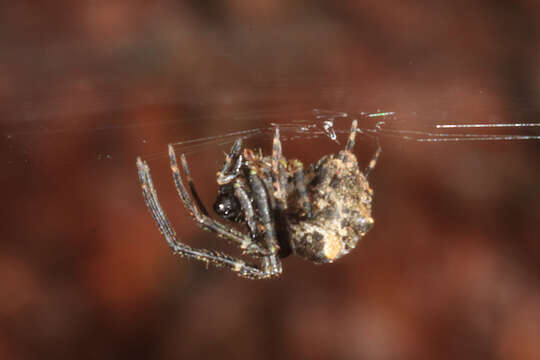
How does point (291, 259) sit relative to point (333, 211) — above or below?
below

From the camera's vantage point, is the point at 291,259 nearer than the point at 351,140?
No

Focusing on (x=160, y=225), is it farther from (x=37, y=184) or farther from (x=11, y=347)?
(x=11, y=347)

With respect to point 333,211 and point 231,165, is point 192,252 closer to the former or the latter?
point 231,165

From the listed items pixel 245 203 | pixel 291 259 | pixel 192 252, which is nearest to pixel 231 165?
pixel 245 203

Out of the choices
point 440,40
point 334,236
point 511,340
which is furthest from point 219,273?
point 440,40

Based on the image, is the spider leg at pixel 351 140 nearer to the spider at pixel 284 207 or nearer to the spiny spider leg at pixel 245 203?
the spider at pixel 284 207

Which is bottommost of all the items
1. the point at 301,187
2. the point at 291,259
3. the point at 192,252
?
the point at 291,259

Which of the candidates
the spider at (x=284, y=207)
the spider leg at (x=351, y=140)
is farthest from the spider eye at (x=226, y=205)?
the spider leg at (x=351, y=140)
